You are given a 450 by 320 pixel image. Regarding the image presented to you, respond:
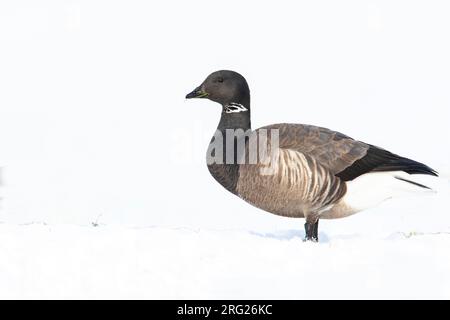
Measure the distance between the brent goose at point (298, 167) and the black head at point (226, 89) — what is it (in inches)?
0.7

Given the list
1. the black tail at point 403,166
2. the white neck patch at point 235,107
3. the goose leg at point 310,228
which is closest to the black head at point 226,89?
the white neck patch at point 235,107

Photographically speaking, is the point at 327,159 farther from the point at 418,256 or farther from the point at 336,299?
the point at 336,299

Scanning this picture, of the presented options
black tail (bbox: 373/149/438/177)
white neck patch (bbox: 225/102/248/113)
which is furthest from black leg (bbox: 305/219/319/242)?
white neck patch (bbox: 225/102/248/113)

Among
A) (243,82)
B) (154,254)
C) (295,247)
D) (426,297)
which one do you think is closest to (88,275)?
(154,254)

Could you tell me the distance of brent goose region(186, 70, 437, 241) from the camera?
1111 centimetres

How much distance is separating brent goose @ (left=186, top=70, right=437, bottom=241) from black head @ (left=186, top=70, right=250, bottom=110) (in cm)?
2

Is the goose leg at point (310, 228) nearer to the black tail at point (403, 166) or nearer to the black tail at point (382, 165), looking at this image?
the black tail at point (382, 165)

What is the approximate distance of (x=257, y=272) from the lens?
8.88m

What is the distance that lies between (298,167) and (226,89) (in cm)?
203

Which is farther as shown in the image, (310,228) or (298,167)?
(310,228)

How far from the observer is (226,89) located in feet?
40.0

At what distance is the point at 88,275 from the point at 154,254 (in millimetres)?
998

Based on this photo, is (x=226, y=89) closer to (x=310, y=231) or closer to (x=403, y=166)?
(x=310, y=231)

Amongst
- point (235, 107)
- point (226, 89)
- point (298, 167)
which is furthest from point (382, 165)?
point (226, 89)
